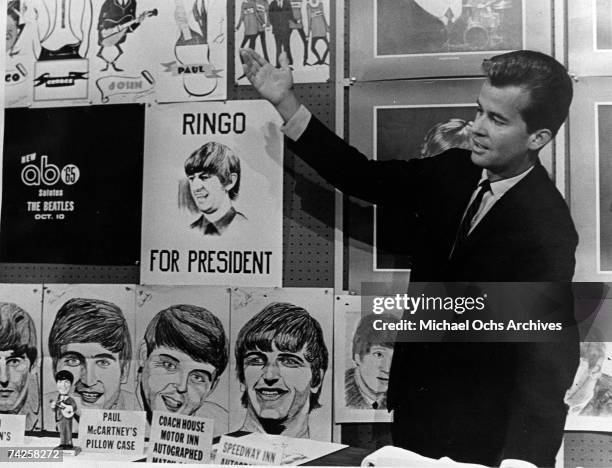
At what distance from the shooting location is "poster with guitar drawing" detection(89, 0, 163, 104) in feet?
6.22

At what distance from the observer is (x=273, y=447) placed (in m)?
1.80

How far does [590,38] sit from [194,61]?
3.82 ft

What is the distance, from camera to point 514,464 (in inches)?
Result: 66.1

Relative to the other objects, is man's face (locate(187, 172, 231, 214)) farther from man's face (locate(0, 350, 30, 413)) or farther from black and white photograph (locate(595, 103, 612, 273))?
black and white photograph (locate(595, 103, 612, 273))

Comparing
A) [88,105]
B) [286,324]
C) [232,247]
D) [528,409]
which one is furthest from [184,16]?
[528,409]

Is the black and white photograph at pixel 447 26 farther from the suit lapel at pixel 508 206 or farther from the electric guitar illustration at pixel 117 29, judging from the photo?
the electric guitar illustration at pixel 117 29

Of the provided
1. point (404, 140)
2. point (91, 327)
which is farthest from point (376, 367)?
point (91, 327)

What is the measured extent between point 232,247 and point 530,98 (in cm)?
96

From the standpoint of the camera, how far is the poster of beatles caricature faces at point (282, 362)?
1803 mm

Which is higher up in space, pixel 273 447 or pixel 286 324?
pixel 286 324

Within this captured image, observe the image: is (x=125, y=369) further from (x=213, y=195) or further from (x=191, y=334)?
(x=213, y=195)

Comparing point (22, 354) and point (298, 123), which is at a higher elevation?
point (298, 123)

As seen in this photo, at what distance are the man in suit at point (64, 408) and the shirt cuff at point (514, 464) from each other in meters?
1.28

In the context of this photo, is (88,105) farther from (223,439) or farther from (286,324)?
(223,439)
